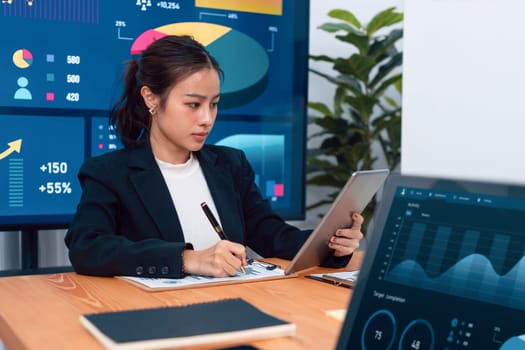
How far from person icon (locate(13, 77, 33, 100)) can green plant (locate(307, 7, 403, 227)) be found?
1.33m

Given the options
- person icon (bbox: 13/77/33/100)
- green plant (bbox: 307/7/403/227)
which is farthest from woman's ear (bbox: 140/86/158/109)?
green plant (bbox: 307/7/403/227)

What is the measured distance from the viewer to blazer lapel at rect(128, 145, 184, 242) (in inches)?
68.4

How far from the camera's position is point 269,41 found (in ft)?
9.33

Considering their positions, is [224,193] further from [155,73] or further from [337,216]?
[337,216]

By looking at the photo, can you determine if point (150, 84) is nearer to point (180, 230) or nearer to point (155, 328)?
point (180, 230)

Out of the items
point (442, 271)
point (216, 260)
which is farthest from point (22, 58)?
point (442, 271)

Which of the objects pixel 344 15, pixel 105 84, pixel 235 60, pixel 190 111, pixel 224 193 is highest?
pixel 344 15

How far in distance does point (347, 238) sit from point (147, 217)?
1.88 feet

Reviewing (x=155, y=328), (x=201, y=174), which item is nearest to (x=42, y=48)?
(x=201, y=174)

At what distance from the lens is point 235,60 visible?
110 inches

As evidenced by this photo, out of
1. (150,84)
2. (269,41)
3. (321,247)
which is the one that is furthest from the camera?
(269,41)

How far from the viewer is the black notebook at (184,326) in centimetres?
86

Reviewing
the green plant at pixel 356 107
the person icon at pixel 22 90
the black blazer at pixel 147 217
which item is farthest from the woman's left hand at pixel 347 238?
the green plant at pixel 356 107

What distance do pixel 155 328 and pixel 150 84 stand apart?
1091mm
